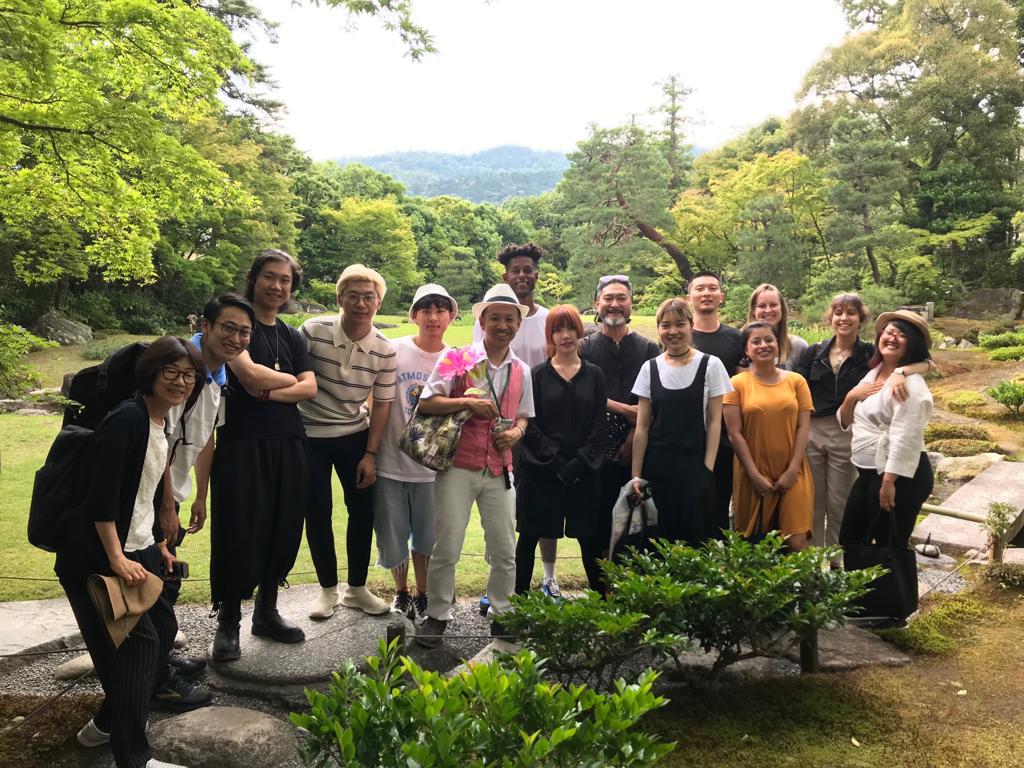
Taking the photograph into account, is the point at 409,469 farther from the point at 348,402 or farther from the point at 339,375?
the point at 339,375

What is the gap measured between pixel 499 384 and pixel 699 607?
51.4 inches

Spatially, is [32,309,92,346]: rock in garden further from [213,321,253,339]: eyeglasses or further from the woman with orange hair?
the woman with orange hair

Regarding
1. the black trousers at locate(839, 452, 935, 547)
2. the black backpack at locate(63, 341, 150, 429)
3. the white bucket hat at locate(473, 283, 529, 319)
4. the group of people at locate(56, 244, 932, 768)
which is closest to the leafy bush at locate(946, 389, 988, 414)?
the group of people at locate(56, 244, 932, 768)

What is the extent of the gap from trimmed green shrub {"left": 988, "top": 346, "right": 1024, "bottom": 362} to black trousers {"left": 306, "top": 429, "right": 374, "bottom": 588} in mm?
14357

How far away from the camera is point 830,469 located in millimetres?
4039

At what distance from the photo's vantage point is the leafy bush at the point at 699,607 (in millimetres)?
2490

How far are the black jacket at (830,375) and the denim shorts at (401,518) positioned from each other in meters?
2.22

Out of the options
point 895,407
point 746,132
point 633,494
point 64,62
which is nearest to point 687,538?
point 633,494

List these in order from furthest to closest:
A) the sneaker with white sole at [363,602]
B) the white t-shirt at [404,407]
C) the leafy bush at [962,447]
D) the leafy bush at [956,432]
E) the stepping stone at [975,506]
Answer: the leafy bush at [956,432] → the leafy bush at [962,447] → the stepping stone at [975,506] → the sneaker with white sole at [363,602] → the white t-shirt at [404,407]

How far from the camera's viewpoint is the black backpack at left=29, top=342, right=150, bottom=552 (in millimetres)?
2232

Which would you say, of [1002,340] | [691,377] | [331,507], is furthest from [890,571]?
Result: [1002,340]

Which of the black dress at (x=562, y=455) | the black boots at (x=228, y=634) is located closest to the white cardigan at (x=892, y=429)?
the black dress at (x=562, y=455)

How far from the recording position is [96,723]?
2.57 m

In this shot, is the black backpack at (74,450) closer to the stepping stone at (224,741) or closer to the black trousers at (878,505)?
the stepping stone at (224,741)
